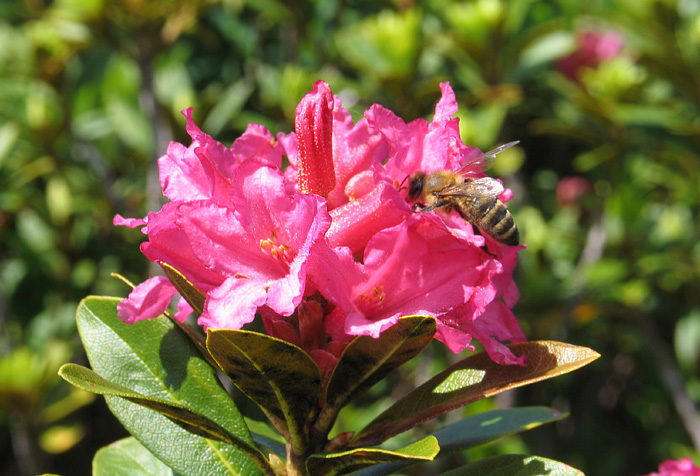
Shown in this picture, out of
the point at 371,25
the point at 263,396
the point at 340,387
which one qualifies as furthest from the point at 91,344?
the point at 371,25

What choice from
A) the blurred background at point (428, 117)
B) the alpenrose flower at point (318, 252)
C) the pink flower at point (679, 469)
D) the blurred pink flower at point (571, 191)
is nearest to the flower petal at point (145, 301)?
the alpenrose flower at point (318, 252)

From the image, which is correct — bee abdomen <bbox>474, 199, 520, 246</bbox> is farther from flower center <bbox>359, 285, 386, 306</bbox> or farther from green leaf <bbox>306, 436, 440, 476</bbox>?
green leaf <bbox>306, 436, 440, 476</bbox>

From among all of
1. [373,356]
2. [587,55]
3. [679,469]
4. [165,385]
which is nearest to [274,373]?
[373,356]

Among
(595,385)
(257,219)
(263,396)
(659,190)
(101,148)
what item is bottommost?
(595,385)

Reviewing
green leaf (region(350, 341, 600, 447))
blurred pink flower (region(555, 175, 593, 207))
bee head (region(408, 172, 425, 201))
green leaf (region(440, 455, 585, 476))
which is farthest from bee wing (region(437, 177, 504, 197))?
blurred pink flower (region(555, 175, 593, 207))

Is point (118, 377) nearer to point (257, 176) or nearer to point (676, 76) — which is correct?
point (257, 176)

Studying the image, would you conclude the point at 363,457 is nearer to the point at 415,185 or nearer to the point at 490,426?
the point at 490,426
